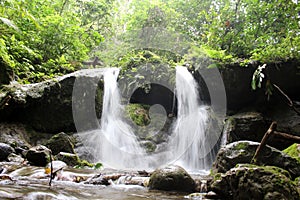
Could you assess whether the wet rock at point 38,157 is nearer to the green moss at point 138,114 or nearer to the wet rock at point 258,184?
the wet rock at point 258,184

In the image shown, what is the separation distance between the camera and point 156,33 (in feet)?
44.0

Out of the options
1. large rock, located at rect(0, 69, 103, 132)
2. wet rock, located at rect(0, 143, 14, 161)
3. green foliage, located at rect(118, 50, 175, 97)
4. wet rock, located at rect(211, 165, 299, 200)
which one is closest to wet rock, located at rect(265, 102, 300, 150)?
green foliage, located at rect(118, 50, 175, 97)

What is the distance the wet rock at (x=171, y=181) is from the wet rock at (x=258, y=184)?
815 mm

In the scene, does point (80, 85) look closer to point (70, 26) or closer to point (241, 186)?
point (70, 26)

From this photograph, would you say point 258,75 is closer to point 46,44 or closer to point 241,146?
point 241,146

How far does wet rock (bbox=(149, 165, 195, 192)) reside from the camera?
391 centimetres

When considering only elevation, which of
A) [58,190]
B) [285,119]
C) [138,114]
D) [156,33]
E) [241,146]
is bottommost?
[58,190]

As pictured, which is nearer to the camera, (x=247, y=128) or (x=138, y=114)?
(x=247, y=128)

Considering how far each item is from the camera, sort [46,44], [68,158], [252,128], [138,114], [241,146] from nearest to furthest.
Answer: [241,146], [68,158], [252,128], [138,114], [46,44]

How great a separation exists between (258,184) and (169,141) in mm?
6222

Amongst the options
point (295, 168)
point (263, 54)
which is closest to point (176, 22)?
point (263, 54)

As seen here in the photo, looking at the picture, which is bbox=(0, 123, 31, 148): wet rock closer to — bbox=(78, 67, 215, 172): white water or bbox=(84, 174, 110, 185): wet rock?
bbox=(78, 67, 215, 172): white water

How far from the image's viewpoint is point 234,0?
39.9 feet

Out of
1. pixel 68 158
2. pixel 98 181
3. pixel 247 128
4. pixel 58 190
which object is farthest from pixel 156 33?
pixel 58 190
